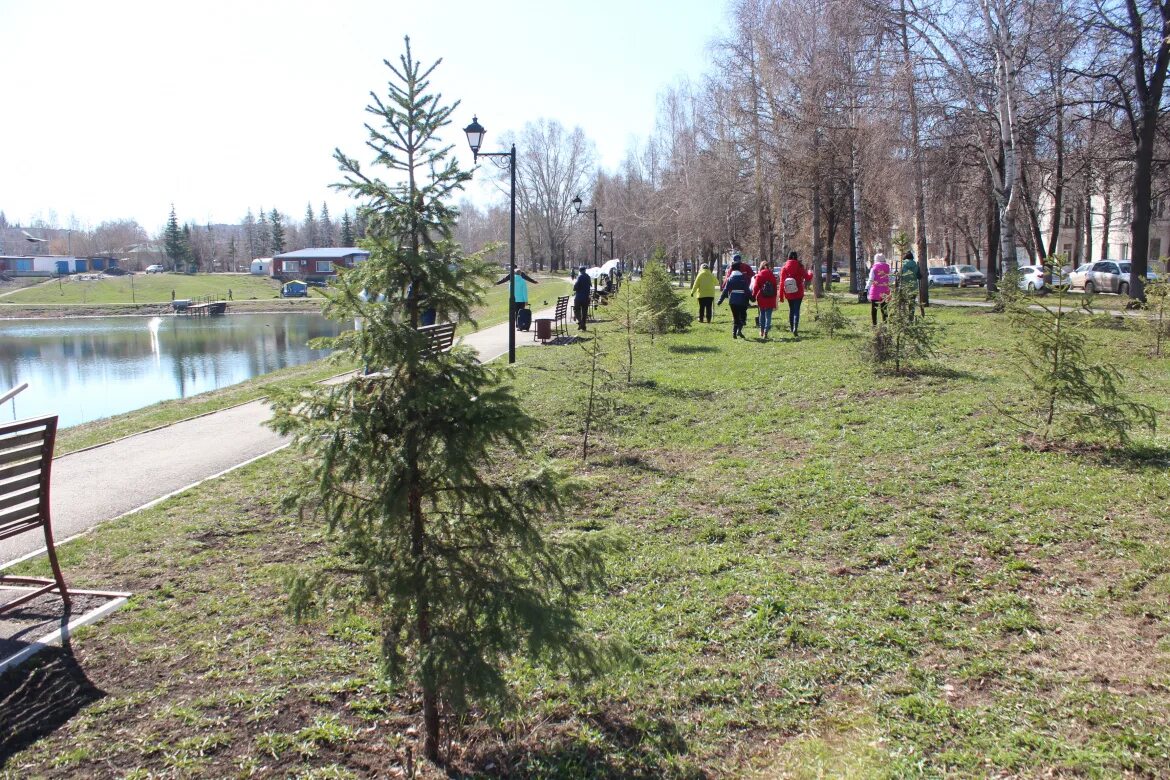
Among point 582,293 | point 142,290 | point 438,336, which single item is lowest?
point 438,336

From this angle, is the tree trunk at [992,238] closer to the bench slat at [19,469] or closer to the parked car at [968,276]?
the parked car at [968,276]

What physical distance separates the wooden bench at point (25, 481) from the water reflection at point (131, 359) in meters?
7.74

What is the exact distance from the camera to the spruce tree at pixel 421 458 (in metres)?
2.78

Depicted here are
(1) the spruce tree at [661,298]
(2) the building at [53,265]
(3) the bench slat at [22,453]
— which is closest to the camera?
(3) the bench slat at [22,453]

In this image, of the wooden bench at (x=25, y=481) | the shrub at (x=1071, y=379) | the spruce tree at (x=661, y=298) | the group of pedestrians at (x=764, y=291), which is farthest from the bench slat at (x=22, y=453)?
the group of pedestrians at (x=764, y=291)

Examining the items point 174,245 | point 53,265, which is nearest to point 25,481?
point 174,245

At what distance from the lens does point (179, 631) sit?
392cm

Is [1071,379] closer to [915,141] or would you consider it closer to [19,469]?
[19,469]

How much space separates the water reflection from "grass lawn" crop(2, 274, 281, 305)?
20.5 metres

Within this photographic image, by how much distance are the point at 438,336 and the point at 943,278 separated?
46.2 m

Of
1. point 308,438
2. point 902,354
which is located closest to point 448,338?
point 308,438

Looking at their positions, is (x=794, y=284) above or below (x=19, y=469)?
above

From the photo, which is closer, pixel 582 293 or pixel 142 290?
pixel 582 293

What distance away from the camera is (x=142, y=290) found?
70312 millimetres
